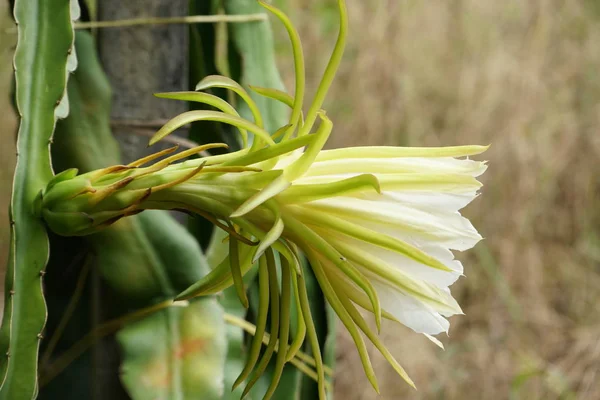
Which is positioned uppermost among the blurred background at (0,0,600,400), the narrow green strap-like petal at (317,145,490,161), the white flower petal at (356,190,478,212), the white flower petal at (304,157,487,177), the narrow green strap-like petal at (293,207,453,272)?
the narrow green strap-like petal at (317,145,490,161)

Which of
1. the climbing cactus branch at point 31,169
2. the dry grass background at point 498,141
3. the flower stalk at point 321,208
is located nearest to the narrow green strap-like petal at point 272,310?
the flower stalk at point 321,208

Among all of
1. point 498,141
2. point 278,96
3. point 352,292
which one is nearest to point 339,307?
point 352,292

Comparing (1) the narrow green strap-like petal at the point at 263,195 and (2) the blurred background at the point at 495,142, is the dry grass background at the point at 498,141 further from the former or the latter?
(1) the narrow green strap-like petal at the point at 263,195

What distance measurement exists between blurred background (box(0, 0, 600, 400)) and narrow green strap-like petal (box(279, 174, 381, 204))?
121 cm

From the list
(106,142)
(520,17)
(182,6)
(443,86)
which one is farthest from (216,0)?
(520,17)

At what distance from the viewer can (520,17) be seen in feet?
6.75

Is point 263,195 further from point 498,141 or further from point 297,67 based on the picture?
point 498,141

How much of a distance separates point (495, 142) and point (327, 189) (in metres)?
1.56

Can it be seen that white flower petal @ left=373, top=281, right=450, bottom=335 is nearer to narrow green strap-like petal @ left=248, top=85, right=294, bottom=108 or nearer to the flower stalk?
the flower stalk

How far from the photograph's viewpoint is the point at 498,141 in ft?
6.07

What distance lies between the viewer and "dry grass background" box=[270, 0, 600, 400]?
1615 mm

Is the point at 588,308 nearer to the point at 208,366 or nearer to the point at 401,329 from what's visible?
the point at 401,329

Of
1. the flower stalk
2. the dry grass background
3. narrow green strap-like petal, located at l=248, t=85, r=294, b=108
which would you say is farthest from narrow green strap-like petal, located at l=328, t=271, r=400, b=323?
the dry grass background

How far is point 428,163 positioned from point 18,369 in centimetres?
27
